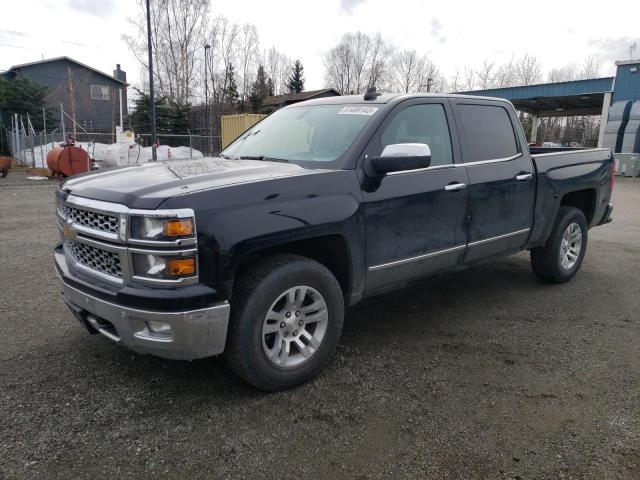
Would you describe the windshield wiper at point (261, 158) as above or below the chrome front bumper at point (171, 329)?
above

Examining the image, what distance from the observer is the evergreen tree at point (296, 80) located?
57.0m

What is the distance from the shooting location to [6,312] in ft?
14.0

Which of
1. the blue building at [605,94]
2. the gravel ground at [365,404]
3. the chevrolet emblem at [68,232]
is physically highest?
the blue building at [605,94]

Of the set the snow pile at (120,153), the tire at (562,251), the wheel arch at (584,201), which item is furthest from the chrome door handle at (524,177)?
the snow pile at (120,153)

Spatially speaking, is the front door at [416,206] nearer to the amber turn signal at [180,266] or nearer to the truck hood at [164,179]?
the truck hood at [164,179]

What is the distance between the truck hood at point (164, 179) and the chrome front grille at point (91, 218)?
98 millimetres

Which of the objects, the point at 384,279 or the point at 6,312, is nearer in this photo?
the point at 384,279

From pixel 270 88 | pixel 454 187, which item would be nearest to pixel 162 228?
pixel 454 187

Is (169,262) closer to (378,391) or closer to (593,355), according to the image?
(378,391)

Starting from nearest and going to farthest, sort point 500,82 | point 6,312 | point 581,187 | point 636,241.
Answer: point 6,312 → point 581,187 → point 636,241 → point 500,82

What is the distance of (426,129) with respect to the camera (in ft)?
12.9

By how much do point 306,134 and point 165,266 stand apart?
5.97 feet

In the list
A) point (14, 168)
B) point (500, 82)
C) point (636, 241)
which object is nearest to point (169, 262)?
point (636, 241)

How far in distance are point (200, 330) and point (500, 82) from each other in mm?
58063
